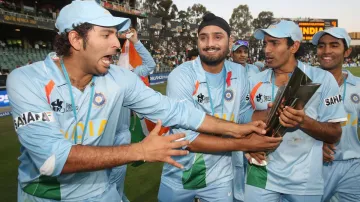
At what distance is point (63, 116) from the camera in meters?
2.55

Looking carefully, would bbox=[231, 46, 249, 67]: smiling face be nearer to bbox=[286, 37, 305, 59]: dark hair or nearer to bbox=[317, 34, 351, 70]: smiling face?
bbox=[317, 34, 351, 70]: smiling face

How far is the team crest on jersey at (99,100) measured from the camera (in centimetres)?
270

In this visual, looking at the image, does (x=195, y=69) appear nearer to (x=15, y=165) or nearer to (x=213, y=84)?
(x=213, y=84)

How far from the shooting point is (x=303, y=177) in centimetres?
330

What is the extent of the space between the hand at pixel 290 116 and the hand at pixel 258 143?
23cm

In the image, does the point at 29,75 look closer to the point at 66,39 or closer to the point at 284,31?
the point at 66,39

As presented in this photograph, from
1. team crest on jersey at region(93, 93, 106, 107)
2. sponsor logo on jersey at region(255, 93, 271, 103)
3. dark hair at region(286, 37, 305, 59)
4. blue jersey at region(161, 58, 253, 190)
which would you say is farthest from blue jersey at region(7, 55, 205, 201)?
dark hair at region(286, 37, 305, 59)

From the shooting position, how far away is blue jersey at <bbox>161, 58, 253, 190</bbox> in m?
3.45

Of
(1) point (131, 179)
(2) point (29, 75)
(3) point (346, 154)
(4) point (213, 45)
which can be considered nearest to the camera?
(2) point (29, 75)

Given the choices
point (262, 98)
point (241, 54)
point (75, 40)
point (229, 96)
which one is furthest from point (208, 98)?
point (241, 54)

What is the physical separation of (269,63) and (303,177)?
3.88 feet

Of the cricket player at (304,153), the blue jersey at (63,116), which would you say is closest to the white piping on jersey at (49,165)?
the blue jersey at (63,116)

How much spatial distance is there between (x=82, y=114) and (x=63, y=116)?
0.15 m

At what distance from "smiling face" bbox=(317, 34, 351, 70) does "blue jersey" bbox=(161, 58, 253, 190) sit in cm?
126
